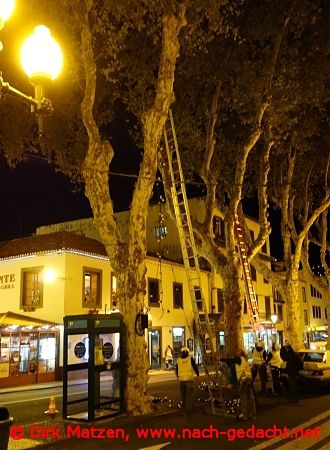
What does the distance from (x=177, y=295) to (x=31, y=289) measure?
34.5ft

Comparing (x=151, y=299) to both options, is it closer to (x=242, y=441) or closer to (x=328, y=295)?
(x=328, y=295)

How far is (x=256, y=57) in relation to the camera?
17109mm

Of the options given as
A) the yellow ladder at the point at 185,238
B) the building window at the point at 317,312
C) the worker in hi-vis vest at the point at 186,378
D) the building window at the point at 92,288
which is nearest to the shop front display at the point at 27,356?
the building window at the point at 92,288

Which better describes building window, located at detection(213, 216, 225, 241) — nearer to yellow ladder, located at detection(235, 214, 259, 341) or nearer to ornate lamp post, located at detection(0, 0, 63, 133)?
yellow ladder, located at detection(235, 214, 259, 341)

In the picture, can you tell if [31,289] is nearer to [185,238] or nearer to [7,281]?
[7,281]

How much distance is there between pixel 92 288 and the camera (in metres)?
26.2

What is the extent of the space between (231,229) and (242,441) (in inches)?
352

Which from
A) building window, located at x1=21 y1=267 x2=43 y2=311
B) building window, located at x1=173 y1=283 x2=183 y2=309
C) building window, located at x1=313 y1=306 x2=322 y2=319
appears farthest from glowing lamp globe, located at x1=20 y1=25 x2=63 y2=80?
building window, located at x1=313 y1=306 x2=322 y2=319

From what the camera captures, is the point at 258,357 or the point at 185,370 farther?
the point at 258,357

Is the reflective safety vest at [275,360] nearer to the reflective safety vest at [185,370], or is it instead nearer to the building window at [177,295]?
the reflective safety vest at [185,370]

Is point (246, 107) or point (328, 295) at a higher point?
point (246, 107)

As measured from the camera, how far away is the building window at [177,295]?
3256 centimetres

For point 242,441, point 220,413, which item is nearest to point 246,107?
point 220,413

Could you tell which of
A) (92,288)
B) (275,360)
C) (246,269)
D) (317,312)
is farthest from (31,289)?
(317,312)
